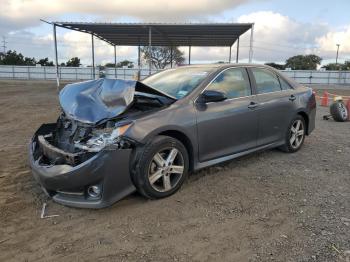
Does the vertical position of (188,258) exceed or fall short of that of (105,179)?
it falls short

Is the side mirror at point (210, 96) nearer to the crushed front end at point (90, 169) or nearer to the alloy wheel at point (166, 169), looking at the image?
the alloy wheel at point (166, 169)

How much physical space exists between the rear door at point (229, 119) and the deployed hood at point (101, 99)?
2.31 feet

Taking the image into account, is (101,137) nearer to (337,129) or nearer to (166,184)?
(166,184)

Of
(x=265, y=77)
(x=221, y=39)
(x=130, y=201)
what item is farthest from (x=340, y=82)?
(x=130, y=201)

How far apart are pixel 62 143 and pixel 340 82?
4239 cm

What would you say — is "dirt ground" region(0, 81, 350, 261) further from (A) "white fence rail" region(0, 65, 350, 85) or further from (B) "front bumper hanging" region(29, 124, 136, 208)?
(A) "white fence rail" region(0, 65, 350, 85)

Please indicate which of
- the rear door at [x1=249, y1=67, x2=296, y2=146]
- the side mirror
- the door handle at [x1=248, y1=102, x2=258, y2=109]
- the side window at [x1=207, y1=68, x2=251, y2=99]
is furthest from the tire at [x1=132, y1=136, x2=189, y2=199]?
the rear door at [x1=249, y1=67, x2=296, y2=146]

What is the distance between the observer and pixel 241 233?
362cm

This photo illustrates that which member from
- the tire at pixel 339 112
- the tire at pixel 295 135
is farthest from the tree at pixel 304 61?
the tire at pixel 295 135

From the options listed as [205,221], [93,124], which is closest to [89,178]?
[93,124]

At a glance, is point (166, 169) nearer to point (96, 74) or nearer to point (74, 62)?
point (96, 74)

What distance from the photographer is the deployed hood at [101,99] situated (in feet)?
14.1

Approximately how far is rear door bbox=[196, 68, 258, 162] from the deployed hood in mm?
705

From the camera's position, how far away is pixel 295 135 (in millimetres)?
6629
